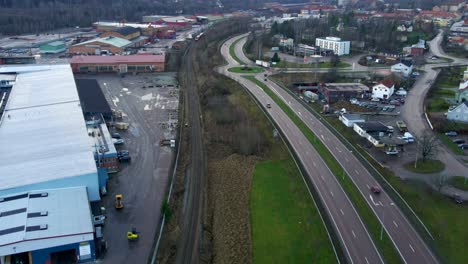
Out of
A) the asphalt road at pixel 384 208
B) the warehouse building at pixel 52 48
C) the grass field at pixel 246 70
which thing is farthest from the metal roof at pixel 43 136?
the warehouse building at pixel 52 48

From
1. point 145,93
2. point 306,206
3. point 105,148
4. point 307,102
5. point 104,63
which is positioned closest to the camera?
point 306,206

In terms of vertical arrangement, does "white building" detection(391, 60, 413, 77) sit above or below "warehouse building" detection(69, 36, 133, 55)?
below

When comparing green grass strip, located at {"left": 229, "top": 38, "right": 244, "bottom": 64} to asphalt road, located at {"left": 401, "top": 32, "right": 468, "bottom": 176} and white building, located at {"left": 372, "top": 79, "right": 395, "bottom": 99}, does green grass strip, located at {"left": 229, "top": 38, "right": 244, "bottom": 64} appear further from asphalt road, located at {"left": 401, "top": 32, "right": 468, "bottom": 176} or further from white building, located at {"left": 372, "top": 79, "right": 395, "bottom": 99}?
asphalt road, located at {"left": 401, "top": 32, "right": 468, "bottom": 176}

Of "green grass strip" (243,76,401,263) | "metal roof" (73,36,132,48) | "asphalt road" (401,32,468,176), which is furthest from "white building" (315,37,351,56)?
"green grass strip" (243,76,401,263)

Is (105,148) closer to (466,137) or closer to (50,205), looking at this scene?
(50,205)

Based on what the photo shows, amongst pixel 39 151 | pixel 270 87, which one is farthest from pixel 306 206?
pixel 270 87
